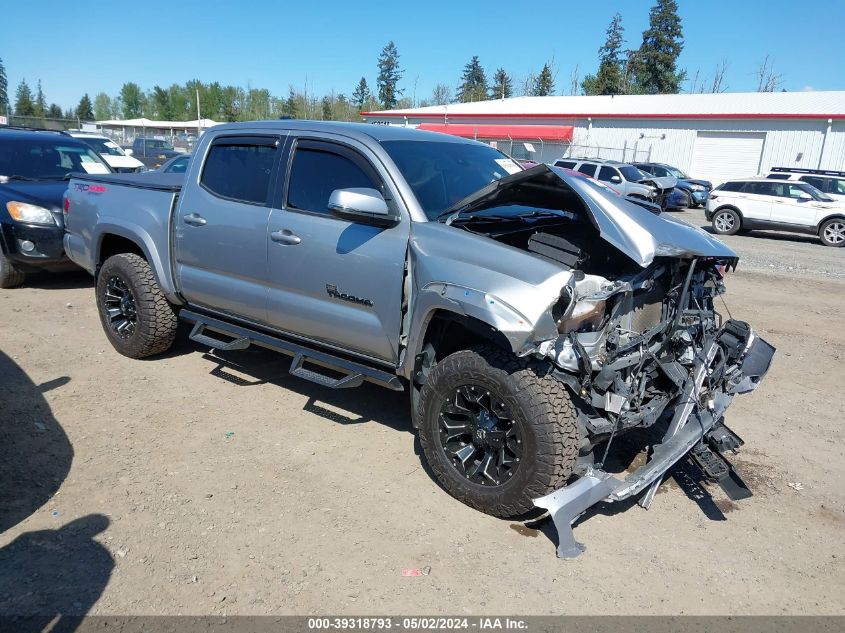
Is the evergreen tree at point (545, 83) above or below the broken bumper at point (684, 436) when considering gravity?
above

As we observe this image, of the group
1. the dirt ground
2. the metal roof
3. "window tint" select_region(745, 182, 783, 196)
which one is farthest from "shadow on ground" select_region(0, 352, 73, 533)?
the metal roof

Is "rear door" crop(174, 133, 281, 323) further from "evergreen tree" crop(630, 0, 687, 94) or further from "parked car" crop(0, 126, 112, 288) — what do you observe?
"evergreen tree" crop(630, 0, 687, 94)

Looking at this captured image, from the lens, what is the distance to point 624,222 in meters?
3.43

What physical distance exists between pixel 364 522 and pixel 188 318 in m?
2.59

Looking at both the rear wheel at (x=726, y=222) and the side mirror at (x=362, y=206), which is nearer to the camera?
the side mirror at (x=362, y=206)

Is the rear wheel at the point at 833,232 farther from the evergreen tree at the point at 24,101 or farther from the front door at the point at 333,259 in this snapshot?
the evergreen tree at the point at 24,101

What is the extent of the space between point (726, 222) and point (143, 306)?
695 inches

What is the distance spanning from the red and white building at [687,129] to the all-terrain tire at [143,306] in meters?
27.9

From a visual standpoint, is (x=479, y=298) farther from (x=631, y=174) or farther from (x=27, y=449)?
(x=631, y=174)

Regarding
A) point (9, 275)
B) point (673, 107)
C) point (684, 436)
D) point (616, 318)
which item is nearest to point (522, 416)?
point (616, 318)

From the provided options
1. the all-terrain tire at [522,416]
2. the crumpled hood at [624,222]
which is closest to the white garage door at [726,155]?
the crumpled hood at [624,222]

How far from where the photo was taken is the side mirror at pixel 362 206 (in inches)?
144

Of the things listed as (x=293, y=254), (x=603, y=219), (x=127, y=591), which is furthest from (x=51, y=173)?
(x=603, y=219)

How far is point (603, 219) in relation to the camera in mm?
3436
